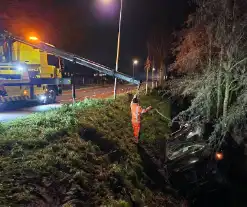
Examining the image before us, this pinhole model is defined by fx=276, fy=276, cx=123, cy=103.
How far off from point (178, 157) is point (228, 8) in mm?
6347

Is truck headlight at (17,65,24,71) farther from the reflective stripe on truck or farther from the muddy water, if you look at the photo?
the muddy water

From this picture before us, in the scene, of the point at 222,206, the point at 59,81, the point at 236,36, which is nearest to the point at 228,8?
the point at 236,36

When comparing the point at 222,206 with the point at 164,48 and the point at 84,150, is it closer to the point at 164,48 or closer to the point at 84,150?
the point at 84,150

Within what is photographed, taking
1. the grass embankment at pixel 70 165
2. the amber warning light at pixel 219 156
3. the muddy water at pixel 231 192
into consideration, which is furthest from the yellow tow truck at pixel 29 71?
the muddy water at pixel 231 192

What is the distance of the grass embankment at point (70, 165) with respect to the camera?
5559mm

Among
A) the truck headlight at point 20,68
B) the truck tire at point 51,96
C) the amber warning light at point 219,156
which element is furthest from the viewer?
the truck tire at point 51,96

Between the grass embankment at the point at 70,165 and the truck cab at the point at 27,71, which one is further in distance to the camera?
the truck cab at the point at 27,71

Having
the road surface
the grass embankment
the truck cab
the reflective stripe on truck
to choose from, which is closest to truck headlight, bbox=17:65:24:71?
the truck cab

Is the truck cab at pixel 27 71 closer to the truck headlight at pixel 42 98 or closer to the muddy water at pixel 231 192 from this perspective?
the truck headlight at pixel 42 98

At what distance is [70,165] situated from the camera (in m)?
6.88

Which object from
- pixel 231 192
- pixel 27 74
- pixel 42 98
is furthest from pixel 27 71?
pixel 231 192

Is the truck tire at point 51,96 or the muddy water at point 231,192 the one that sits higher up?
the truck tire at point 51,96

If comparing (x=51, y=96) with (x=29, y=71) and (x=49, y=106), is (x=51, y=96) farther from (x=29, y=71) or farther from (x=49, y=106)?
(x=29, y=71)

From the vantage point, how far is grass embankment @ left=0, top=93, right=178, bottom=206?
5.56m
